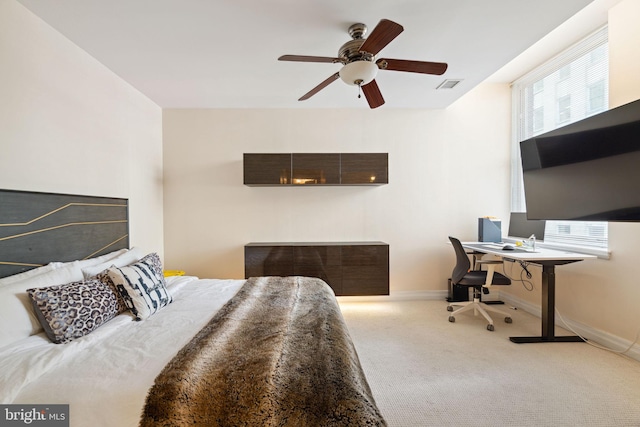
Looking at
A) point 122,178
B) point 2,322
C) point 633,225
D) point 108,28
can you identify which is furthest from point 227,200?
point 633,225

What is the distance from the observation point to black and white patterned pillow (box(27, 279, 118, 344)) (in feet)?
4.55

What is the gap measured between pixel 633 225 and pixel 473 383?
1.87 metres

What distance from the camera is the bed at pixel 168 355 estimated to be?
3.07 ft

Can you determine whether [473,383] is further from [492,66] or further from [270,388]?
[492,66]

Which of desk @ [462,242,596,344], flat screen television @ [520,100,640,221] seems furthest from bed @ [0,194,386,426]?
flat screen television @ [520,100,640,221]

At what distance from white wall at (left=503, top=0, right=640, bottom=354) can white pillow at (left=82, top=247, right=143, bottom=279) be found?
4181 mm

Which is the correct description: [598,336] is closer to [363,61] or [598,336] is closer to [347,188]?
[347,188]

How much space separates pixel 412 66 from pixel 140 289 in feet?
7.92

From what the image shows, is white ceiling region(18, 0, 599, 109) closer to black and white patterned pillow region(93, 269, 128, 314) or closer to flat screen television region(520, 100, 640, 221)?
flat screen television region(520, 100, 640, 221)

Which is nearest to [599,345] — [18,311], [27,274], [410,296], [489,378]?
[489,378]

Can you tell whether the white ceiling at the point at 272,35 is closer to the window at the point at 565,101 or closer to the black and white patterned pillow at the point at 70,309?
the window at the point at 565,101

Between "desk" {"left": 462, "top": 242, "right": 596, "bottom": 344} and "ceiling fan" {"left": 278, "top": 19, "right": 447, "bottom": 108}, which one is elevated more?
"ceiling fan" {"left": 278, "top": 19, "right": 447, "bottom": 108}

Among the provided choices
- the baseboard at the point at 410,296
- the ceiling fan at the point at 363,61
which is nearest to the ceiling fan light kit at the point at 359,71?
the ceiling fan at the point at 363,61

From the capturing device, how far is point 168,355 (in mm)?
1229
